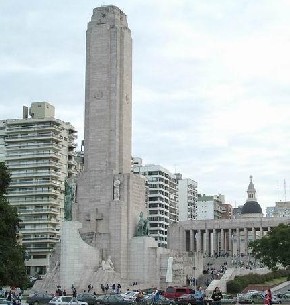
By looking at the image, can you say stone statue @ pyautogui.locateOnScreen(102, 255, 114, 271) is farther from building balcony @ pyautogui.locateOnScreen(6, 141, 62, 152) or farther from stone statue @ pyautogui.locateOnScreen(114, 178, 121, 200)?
building balcony @ pyautogui.locateOnScreen(6, 141, 62, 152)

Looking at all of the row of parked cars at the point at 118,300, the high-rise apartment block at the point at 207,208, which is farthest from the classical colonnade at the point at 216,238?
the row of parked cars at the point at 118,300

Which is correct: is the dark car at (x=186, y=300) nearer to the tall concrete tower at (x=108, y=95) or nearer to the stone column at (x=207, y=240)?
the tall concrete tower at (x=108, y=95)

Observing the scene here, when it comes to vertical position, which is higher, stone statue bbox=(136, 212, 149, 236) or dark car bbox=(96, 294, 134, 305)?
stone statue bbox=(136, 212, 149, 236)

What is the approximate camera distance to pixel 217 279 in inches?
3061

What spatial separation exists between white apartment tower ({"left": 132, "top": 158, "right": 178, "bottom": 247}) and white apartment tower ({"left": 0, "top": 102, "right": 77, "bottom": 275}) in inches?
1318

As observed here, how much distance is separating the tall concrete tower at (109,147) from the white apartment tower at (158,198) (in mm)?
65773

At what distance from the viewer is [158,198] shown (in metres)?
151

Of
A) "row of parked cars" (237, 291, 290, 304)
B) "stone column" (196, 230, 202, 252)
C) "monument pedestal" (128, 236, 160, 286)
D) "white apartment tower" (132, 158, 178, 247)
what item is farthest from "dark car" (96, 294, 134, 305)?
"white apartment tower" (132, 158, 178, 247)

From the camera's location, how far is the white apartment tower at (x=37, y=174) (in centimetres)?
11356

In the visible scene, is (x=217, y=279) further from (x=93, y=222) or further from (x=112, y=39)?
(x=112, y=39)

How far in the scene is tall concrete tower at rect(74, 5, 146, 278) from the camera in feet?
256

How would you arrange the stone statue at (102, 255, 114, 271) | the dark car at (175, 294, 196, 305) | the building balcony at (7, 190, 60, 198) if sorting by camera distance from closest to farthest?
the dark car at (175, 294, 196, 305), the stone statue at (102, 255, 114, 271), the building balcony at (7, 190, 60, 198)

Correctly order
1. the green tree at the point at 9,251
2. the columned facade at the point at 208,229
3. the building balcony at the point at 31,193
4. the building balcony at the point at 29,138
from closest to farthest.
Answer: the green tree at the point at 9,251 → the building balcony at the point at 31,193 → the columned facade at the point at 208,229 → the building balcony at the point at 29,138

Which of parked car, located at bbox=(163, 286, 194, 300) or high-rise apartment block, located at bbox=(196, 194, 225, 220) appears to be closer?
parked car, located at bbox=(163, 286, 194, 300)
